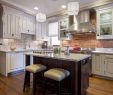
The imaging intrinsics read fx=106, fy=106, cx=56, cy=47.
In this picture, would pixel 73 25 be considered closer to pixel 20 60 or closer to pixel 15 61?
pixel 20 60

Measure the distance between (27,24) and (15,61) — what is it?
1.89 meters

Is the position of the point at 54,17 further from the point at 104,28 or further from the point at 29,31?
the point at 104,28

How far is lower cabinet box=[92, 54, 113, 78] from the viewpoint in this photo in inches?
134

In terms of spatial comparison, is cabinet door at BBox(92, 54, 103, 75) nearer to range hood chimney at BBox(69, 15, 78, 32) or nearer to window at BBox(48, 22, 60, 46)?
range hood chimney at BBox(69, 15, 78, 32)

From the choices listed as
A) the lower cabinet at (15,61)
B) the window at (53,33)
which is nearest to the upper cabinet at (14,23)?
the lower cabinet at (15,61)

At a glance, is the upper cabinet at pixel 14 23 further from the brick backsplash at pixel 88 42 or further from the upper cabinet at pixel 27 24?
the brick backsplash at pixel 88 42

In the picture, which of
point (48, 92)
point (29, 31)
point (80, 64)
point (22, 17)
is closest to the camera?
point (80, 64)

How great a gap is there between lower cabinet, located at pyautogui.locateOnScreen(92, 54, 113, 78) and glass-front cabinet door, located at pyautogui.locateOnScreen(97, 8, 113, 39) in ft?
2.58

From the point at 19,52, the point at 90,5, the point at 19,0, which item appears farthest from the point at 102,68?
the point at 19,0

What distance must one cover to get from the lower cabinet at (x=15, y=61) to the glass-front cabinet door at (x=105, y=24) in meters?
3.13

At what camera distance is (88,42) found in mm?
4520

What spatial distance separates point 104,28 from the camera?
3.89 meters

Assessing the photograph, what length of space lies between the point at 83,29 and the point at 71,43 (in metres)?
1.07

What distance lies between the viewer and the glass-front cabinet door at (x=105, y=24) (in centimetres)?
373
